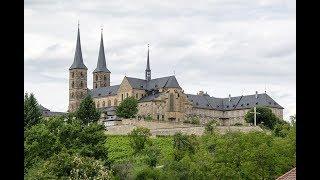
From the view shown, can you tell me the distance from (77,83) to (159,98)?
22414 mm

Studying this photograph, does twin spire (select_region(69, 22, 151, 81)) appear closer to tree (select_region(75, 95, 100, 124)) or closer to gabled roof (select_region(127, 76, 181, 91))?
gabled roof (select_region(127, 76, 181, 91))

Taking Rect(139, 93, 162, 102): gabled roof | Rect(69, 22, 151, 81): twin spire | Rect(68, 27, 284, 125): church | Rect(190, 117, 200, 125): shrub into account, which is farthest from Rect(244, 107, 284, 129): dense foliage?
Rect(69, 22, 151, 81): twin spire

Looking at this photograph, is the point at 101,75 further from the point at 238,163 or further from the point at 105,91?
the point at 238,163

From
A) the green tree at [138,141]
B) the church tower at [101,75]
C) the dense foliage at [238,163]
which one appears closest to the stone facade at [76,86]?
the church tower at [101,75]

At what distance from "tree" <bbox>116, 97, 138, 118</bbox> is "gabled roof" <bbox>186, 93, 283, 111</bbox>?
16.9 metres

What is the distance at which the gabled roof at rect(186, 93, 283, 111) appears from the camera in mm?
116688

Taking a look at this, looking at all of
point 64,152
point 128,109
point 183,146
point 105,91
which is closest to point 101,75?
point 105,91

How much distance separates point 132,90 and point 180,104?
7633 mm

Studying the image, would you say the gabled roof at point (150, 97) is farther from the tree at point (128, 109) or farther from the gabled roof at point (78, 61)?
the gabled roof at point (78, 61)
